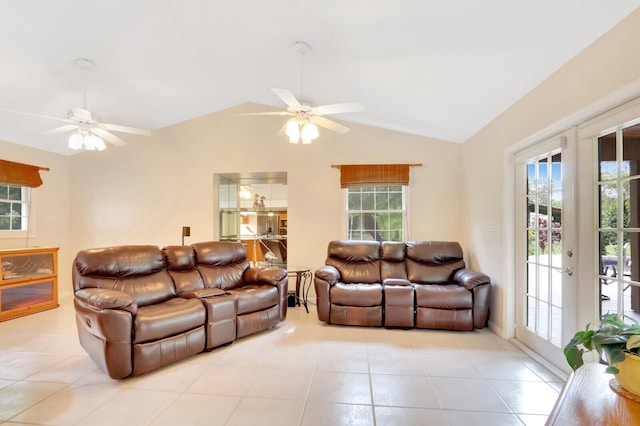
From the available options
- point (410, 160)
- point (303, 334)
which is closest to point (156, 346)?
point (303, 334)

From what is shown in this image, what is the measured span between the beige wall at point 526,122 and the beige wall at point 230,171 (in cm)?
53

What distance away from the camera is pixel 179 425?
1772mm

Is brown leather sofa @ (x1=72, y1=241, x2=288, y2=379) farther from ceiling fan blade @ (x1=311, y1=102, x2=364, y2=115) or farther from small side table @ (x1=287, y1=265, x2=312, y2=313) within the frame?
ceiling fan blade @ (x1=311, y1=102, x2=364, y2=115)

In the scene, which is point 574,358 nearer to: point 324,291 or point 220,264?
point 324,291

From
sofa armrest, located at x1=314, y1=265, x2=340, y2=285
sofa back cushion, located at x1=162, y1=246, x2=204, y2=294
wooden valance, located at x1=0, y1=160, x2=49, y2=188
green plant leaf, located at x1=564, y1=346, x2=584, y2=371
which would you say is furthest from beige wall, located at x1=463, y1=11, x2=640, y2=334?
wooden valance, located at x1=0, y1=160, x2=49, y2=188

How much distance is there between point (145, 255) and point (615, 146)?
407cm

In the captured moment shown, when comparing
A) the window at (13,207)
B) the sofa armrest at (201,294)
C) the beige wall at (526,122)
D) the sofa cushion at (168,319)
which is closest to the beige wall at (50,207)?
the window at (13,207)

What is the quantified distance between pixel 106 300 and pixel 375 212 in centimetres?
351

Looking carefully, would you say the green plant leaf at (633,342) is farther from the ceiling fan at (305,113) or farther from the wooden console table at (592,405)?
the ceiling fan at (305,113)

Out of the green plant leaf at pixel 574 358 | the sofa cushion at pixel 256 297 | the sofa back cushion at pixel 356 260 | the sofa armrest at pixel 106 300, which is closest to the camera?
the green plant leaf at pixel 574 358

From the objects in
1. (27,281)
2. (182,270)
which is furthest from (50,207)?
(182,270)

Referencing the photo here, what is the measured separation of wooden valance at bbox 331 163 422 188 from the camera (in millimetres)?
4395

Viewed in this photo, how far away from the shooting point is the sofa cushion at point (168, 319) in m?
2.34

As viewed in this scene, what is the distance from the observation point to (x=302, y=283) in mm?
4695
